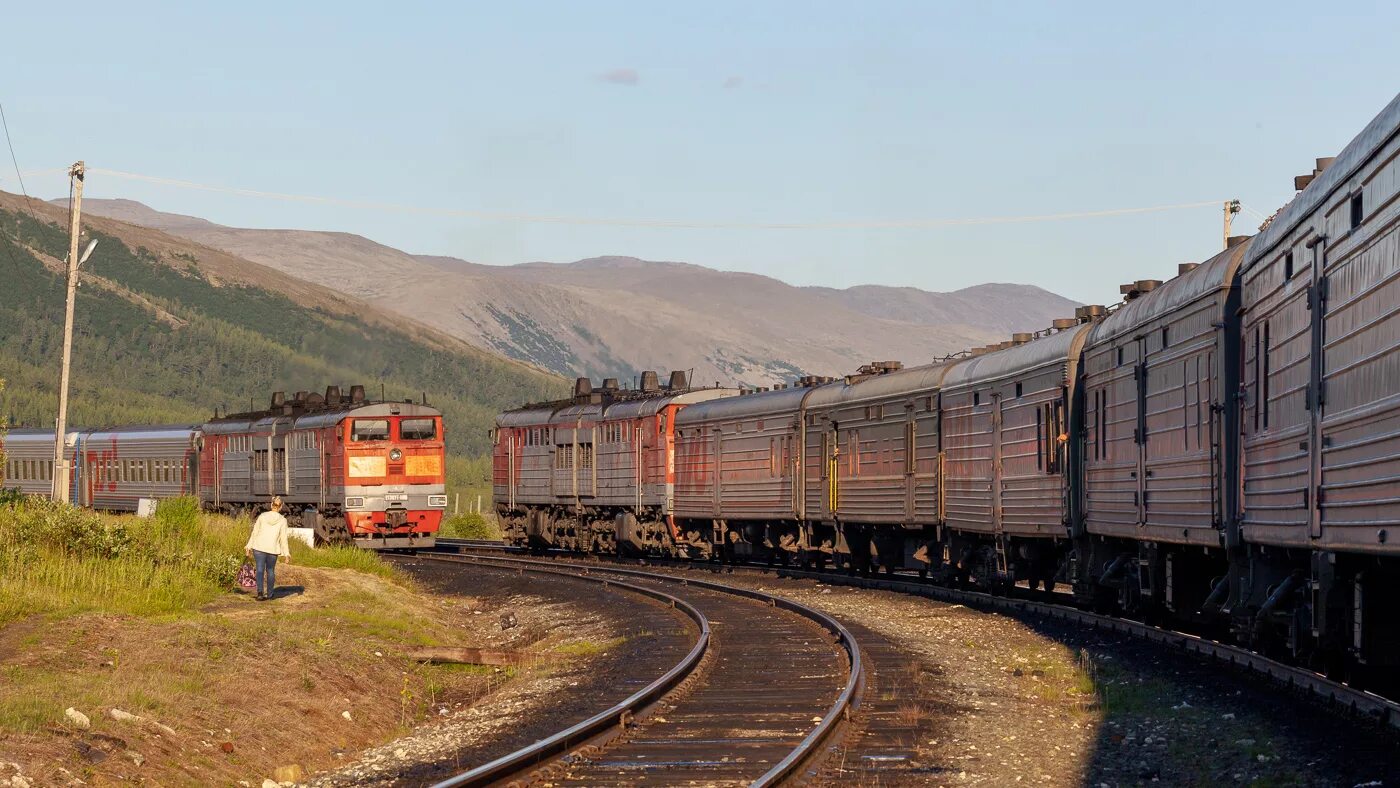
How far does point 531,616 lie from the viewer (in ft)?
92.7

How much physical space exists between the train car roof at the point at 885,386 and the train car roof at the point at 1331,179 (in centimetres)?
1513

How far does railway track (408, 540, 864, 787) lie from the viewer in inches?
468

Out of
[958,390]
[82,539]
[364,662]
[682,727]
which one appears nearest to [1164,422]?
[682,727]

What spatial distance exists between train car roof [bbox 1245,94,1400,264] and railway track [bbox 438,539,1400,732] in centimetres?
346

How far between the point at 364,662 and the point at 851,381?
17680 mm

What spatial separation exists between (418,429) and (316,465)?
292 centimetres

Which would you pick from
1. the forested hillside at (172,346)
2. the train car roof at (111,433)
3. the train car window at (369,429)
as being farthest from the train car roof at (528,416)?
the forested hillside at (172,346)

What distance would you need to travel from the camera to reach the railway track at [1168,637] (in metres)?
12.5

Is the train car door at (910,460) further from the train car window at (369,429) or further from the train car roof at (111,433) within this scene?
the train car roof at (111,433)

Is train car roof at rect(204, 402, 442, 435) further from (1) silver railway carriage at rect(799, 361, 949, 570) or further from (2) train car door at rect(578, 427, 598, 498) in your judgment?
(1) silver railway carriage at rect(799, 361, 949, 570)

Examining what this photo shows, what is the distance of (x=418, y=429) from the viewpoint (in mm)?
44750

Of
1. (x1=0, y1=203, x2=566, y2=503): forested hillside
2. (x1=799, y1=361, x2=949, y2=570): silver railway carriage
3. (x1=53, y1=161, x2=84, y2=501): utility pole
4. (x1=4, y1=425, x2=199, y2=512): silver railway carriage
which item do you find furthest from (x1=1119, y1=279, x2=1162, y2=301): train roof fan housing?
(x1=0, y1=203, x2=566, y2=503): forested hillside

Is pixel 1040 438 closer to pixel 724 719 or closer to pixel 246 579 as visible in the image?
pixel 724 719

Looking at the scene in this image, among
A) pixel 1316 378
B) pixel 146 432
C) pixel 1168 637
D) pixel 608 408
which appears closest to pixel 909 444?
pixel 1168 637
